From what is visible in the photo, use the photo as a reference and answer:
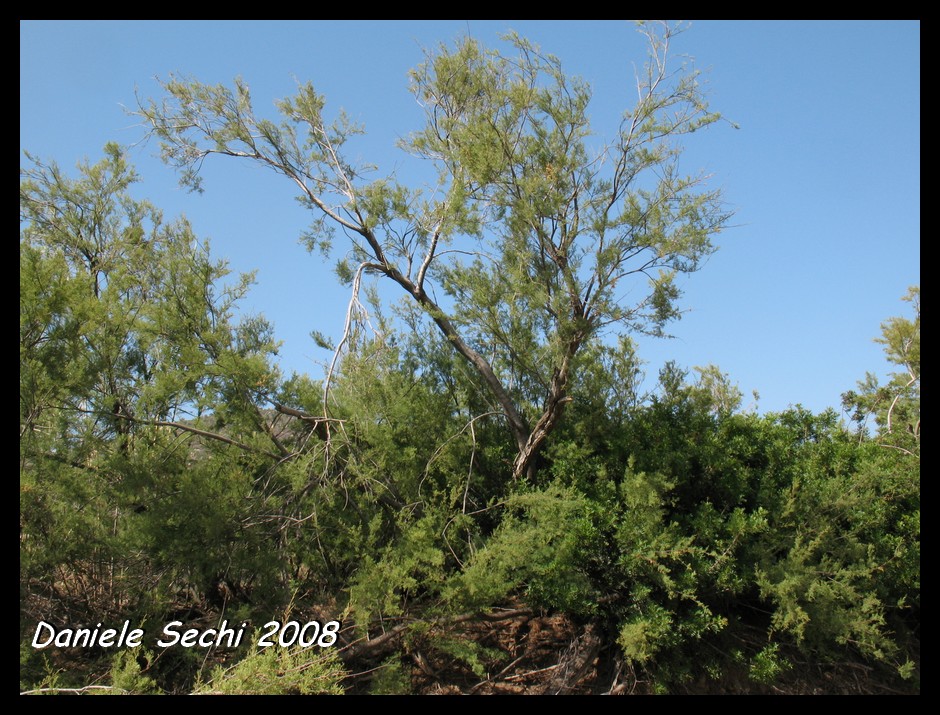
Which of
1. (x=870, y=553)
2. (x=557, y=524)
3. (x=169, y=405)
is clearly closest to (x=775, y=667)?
(x=870, y=553)

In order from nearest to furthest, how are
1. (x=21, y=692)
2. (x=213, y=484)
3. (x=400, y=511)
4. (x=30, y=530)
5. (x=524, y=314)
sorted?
(x=21, y=692), (x=30, y=530), (x=213, y=484), (x=400, y=511), (x=524, y=314)

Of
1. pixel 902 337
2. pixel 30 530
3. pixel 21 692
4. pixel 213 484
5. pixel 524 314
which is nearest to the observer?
pixel 21 692

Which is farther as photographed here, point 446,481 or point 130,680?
point 446,481

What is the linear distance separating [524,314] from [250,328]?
3.24 metres

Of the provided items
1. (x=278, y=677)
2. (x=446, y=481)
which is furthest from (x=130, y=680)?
(x=446, y=481)

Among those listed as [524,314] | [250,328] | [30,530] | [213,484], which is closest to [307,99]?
[250,328]

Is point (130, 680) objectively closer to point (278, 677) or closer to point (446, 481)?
point (278, 677)

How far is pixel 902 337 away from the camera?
44.4 feet

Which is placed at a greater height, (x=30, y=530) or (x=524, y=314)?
(x=524, y=314)

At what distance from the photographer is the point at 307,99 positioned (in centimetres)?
918

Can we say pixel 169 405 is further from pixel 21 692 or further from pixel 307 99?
pixel 307 99

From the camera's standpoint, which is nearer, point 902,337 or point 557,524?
point 557,524

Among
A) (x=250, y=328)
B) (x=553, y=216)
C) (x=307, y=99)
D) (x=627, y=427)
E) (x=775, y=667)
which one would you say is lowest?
(x=775, y=667)

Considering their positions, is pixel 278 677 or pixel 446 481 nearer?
pixel 278 677
